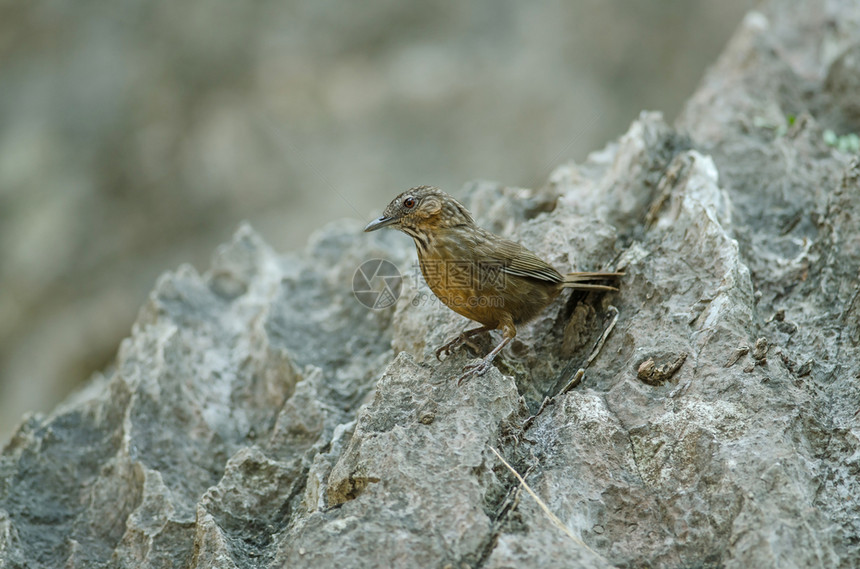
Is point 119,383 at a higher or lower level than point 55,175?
lower

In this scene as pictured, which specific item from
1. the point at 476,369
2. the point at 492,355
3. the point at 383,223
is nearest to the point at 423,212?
the point at 383,223

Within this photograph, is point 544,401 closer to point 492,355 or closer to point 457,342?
point 492,355

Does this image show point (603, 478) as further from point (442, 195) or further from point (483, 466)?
point (442, 195)

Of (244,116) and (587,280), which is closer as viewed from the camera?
(587,280)

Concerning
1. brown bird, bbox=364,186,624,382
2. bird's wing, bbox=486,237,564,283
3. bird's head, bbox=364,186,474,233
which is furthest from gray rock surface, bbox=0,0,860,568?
bird's head, bbox=364,186,474,233

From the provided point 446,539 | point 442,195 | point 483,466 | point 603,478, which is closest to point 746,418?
point 603,478

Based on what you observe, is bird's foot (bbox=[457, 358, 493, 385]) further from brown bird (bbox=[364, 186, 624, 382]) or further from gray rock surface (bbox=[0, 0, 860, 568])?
brown bird (bbox=[364, 186, 624, 382])

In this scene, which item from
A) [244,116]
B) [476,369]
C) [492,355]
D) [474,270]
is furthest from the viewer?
[244,116]
